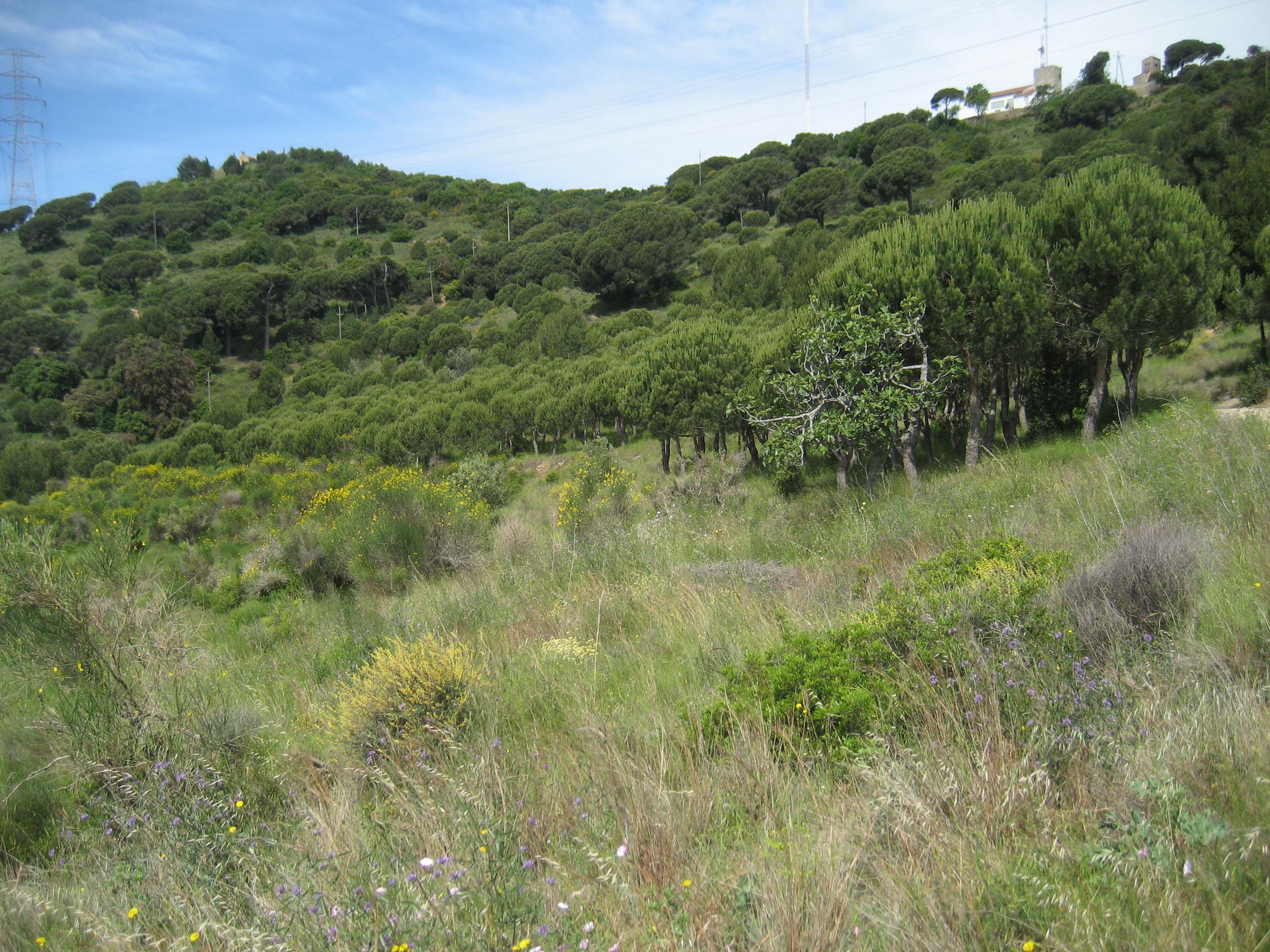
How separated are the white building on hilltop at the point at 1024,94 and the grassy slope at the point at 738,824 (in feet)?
356

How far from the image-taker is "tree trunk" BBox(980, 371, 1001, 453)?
14991 mm

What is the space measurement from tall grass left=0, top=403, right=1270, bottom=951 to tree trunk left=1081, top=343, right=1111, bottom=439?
8.81 m

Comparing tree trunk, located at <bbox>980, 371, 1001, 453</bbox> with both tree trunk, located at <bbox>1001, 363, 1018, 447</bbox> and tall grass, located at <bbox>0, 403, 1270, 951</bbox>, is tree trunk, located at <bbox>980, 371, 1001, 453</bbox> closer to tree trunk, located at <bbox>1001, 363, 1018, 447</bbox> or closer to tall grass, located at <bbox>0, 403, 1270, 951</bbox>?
tree trunk, located at <bbox>1001, 363, 1018, 447</bbox>

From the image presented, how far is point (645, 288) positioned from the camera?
218 ft

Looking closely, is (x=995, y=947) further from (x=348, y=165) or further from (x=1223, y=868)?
(x=348, y=165)

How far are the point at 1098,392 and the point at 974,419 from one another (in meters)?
2.36

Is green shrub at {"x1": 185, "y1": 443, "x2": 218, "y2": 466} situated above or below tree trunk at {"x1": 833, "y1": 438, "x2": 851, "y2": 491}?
below

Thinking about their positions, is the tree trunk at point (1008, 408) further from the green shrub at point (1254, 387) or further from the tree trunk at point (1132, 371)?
the green shrub at point (1254, 387)

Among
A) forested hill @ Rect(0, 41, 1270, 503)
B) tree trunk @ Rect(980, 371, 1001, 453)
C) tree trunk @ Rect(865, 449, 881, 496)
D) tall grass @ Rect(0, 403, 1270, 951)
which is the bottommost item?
tree trunk @ Rect(865, 449, 881, 496)

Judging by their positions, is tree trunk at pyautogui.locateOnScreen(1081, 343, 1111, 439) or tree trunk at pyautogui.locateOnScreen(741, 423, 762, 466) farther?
tree trunk at pyautogui.locateOnScreen(741, 423, 762, 466)

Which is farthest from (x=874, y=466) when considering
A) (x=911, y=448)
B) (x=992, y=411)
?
(x=992, y=411)

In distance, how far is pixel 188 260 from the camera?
89.7 meters

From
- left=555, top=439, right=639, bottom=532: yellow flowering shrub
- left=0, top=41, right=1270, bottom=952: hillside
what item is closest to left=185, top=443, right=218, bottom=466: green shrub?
left=0, top=41, right=1270, bottom=952: hillside

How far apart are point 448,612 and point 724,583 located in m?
3.16
